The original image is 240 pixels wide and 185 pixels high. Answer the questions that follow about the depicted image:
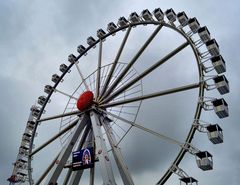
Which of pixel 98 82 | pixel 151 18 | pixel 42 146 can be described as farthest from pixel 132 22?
pixel 42 146

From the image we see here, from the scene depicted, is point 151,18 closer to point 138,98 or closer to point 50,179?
point 138,98

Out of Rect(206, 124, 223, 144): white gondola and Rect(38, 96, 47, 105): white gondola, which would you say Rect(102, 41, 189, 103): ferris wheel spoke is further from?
Rect(38, 96, 47, 105): white gondola

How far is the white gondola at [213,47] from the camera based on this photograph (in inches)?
998

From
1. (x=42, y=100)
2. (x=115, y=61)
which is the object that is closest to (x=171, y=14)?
(x=115, y=61)

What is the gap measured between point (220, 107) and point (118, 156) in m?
7.96

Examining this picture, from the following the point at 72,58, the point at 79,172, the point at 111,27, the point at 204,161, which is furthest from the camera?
the point at 72,58

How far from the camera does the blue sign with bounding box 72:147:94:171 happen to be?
1023 inches

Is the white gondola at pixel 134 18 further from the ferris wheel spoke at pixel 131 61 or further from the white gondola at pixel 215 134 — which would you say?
the white gondola at pixel 215 134

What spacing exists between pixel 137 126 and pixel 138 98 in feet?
7.05

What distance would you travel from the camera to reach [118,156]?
25609 mm

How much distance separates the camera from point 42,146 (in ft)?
109

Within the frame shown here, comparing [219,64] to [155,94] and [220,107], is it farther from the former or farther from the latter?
[155,94]

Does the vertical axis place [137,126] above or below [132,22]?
below

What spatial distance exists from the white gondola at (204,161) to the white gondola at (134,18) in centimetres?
1437
